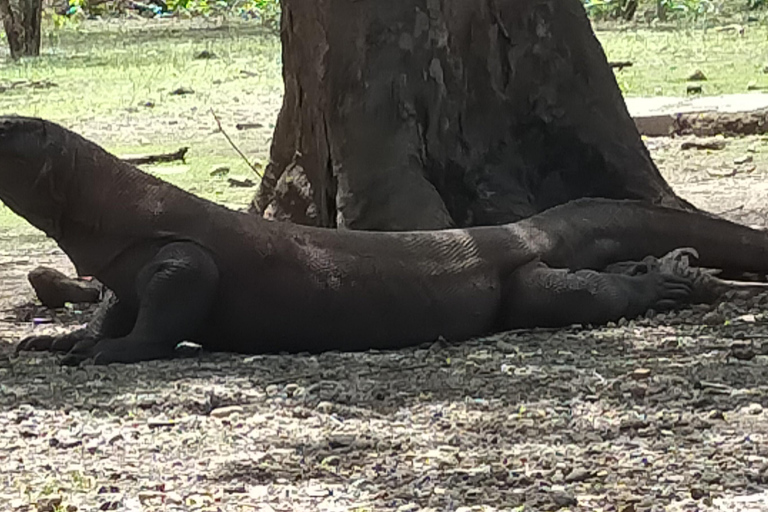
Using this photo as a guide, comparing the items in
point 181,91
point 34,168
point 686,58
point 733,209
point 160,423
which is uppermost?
point 34,168

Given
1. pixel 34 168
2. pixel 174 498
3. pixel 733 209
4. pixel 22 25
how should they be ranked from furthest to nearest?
pixel 22 25, pixel 733 209, pixel 34 168, pixel 174 498

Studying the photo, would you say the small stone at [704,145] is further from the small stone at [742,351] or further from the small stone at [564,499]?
the small stone at [564,499]

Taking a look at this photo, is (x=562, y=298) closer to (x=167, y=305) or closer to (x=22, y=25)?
(x=167, y=305)

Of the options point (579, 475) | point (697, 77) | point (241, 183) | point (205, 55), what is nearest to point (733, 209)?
point (241, 183)

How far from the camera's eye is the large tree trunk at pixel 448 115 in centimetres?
591

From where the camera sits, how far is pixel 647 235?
18.9ft

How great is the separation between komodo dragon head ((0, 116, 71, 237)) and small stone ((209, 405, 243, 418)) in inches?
45.5

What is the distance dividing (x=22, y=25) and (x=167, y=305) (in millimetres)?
14206

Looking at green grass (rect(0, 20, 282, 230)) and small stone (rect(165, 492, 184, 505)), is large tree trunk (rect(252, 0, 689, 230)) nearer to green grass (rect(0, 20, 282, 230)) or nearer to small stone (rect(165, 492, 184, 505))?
small stone (rect(165, 492, 184, 505))

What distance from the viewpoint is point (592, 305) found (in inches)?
206

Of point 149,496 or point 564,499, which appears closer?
point 564,499

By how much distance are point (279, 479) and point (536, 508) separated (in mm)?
619

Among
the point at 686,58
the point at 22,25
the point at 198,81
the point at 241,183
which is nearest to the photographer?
the point at 241,183

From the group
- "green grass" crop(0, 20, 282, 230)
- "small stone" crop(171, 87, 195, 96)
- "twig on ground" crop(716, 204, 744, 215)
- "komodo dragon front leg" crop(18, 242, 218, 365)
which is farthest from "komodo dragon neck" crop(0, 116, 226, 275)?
"small stone" crop(171, 87, 195, 96)
